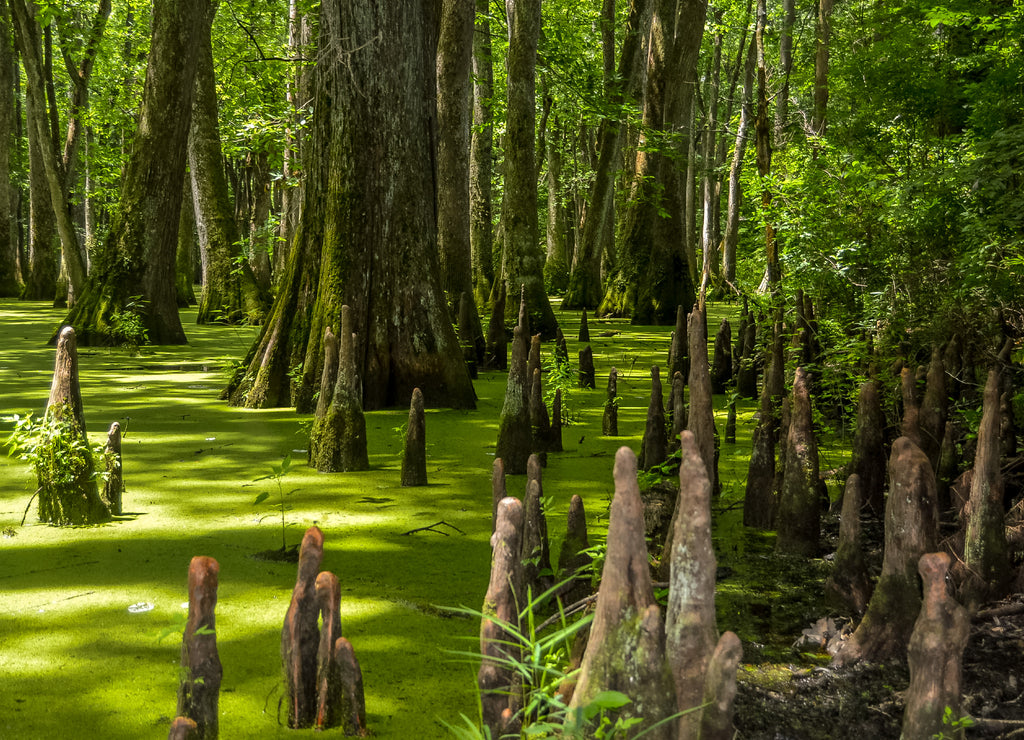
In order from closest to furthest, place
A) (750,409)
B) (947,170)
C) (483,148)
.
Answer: (947,170) → (750,409) → (483,148)

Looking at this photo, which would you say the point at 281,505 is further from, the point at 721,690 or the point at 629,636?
the point at 721,690

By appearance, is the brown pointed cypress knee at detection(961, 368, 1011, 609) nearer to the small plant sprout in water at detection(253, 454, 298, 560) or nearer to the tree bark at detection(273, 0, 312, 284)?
the small plant sprout in water at detection(253, 454, 298, 560)

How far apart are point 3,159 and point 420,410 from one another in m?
21.4

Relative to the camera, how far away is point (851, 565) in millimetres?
3039

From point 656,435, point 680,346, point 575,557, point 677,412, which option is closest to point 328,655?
point 575,557

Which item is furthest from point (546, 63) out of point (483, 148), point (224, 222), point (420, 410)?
point (420, 410)

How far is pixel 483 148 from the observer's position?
1711cm

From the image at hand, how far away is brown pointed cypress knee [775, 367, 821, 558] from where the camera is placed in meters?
3.71

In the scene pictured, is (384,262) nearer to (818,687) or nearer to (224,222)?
(818,687)

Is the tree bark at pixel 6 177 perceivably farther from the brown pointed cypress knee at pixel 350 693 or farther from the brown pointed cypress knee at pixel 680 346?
the brown pointed cypress knee at pixel 350 693

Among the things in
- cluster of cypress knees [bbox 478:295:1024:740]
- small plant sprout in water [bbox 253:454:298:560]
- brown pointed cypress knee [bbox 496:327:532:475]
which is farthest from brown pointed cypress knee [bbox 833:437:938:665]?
brown pointed cypress knee [bbox 496:327:532:475]

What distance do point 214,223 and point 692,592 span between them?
14.6 meters

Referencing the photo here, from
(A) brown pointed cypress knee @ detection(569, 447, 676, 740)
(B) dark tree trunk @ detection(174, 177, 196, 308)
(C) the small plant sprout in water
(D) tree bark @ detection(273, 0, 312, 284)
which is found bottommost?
(C) the small plant sprout in water

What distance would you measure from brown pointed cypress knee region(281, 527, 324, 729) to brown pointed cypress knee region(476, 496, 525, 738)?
43cm
